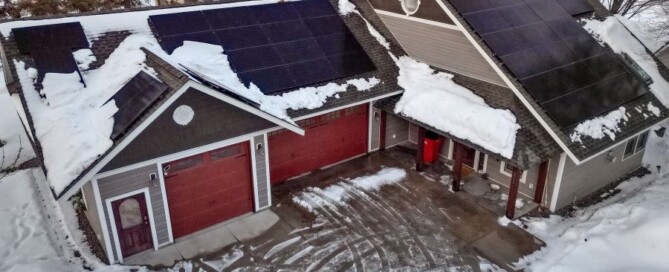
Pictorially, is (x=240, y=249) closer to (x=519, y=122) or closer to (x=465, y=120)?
(x=465, y=120)

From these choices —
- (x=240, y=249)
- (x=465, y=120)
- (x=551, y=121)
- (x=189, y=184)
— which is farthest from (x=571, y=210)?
(x=189, y=184)

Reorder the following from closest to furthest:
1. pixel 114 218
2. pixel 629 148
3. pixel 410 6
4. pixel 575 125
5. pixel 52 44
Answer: pixel 114 218, pixel 52 44, pixel 575 125, pixel 629 148, pixel 410 6

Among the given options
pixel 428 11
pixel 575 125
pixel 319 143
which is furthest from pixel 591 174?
pixel 319 143

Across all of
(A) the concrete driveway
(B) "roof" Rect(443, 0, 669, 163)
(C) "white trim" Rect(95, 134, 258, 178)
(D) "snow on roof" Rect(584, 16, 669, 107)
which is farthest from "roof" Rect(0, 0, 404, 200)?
(D) "snow on roof" Rect(584, 16, 669, 107)

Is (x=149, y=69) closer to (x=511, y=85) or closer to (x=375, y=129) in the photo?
(x=375, y=129)

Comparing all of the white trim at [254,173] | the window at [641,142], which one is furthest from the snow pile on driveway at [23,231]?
the window at [641,142]

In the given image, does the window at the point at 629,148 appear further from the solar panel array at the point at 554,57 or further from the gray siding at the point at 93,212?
the gray siding at the point at 93,212

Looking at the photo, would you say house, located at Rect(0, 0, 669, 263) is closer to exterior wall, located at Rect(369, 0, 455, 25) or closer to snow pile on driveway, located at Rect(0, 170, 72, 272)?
exterior wall, located at Rect(369, 0, 455, 25)

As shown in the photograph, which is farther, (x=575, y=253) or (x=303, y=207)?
(x=303, y=207)
